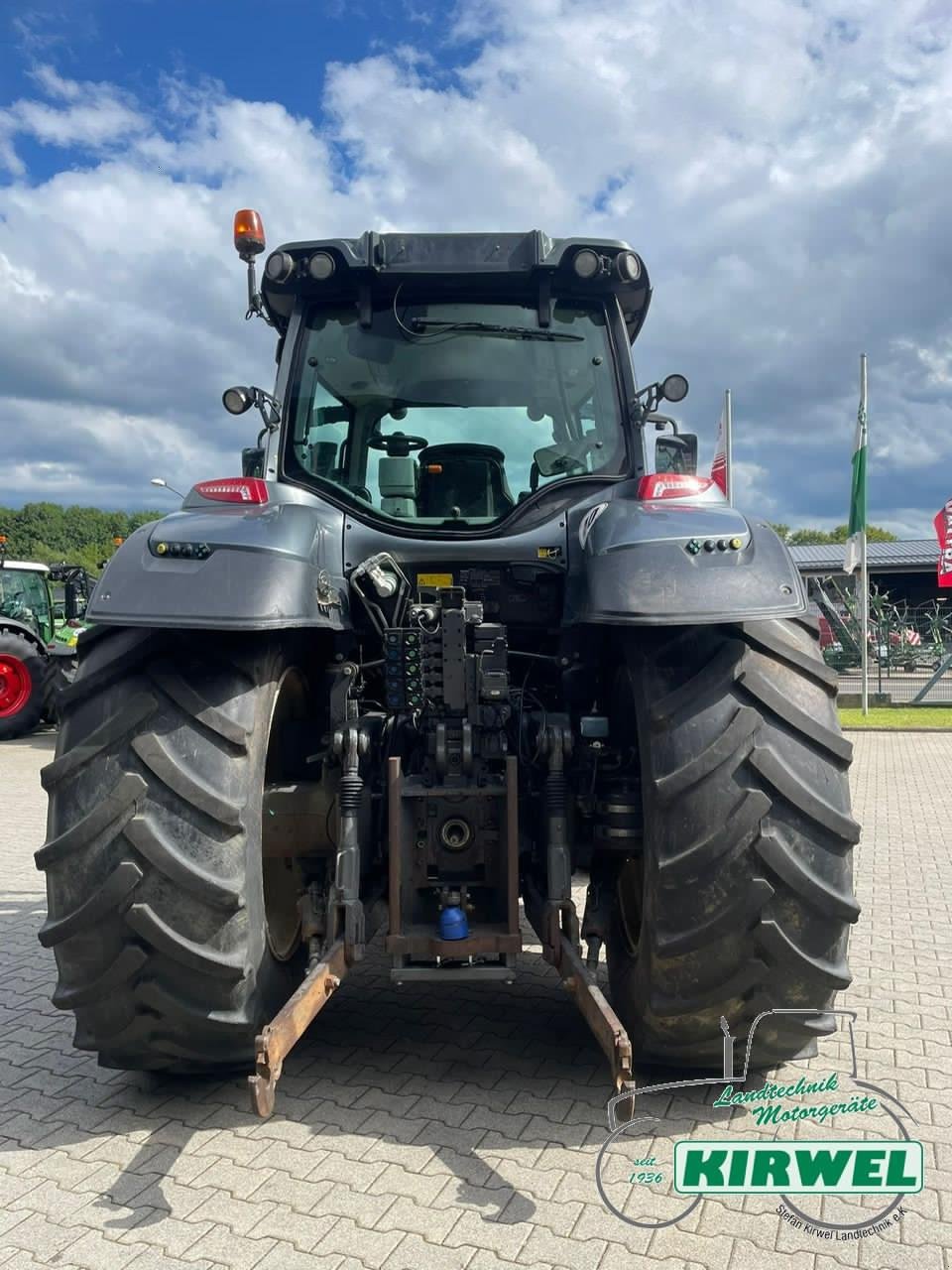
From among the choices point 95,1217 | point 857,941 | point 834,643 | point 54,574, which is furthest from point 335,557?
point 834,643

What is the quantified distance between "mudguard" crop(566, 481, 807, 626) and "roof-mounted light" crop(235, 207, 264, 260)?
1.85 metres

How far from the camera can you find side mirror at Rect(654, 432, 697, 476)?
429cm

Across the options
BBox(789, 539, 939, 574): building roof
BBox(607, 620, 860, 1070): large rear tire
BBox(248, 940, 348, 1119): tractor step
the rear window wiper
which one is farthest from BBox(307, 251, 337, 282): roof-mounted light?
BBox(789, 539, 939, 574): building roof

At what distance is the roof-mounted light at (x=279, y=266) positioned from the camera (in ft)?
12.6

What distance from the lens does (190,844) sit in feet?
8.98

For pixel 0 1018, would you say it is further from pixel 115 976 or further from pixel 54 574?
pixel 54 574

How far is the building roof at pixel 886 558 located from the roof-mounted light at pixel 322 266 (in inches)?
1292

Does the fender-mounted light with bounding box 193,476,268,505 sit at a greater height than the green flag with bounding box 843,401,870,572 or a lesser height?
lesser

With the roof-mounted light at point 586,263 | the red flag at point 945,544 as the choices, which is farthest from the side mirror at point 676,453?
the red flag at point 945,544

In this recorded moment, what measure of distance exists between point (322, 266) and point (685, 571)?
6.56 feet

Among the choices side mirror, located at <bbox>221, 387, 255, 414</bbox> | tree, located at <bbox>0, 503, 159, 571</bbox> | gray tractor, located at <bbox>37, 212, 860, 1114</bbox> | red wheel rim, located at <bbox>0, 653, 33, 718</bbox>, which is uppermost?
tree, located at <bbox>0, 503, 159, 571</bbox>

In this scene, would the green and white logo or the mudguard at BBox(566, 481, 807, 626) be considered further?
the mudguard at BBox(566, 481, 807, 626)

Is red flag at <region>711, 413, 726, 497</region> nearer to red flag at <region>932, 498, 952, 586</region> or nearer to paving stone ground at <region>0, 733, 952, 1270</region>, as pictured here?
red flag at <region>932, 498, 952, 586</region>
